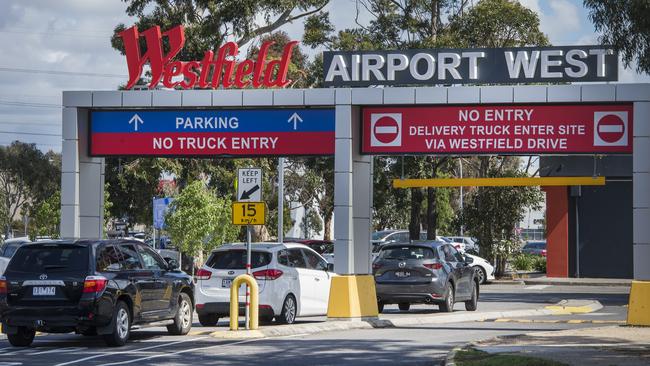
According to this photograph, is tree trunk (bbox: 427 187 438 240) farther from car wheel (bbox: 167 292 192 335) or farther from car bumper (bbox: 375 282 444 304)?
car wheel (bbox: 167 292 192 335)

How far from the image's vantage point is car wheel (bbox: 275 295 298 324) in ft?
72.6

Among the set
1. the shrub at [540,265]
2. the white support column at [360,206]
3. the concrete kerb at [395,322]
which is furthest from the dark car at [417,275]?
the shrub at [540,265]

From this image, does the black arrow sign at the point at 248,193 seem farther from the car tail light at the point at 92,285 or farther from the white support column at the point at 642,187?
the white support column at the point at 642,187

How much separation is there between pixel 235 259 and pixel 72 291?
5267 mm

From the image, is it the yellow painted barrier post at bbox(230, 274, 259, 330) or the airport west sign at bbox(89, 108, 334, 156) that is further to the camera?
the airport west sign at bbox(89, 108, 334, 156)

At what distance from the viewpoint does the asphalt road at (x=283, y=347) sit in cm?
1584

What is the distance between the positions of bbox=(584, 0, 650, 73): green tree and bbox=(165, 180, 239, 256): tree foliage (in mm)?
29885

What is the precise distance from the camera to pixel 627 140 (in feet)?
73.8

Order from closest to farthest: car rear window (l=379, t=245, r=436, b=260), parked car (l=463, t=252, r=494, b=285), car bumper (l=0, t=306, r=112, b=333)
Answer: car bumper (l=0, t=306, r=112, b=333) → car rear window (l=379, t=245, r=436, b=260) → parked car (l=463, t=252, r=494, b=285)

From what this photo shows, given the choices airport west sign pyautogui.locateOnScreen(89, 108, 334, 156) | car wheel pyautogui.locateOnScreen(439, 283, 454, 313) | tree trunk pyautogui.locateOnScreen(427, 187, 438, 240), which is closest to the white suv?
airport west sign pyautogui.locateOnScreen(89, 108, 334, 156)

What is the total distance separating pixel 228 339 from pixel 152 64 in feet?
24.8

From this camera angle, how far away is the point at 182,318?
66.3 feet

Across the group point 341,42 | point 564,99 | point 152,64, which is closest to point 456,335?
point 564,99

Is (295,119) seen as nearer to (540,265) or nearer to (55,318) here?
(55,318)
